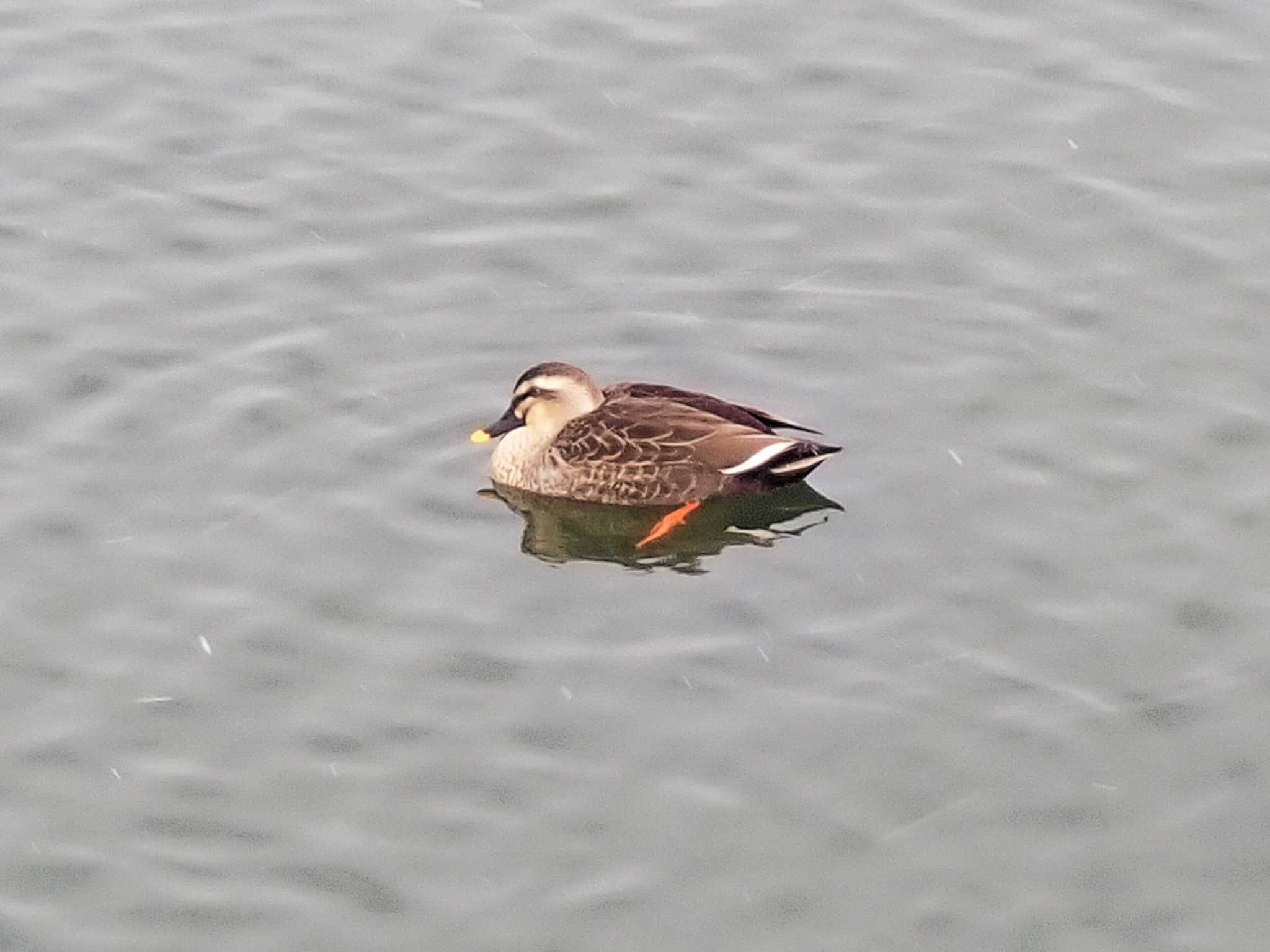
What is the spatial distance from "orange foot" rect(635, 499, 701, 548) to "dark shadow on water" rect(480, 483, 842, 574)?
3cm

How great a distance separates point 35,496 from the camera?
13.2 m

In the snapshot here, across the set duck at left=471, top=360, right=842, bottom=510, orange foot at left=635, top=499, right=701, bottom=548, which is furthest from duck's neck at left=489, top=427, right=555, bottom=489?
A: orange foot at left=635, top=499, right=701, bottom=548

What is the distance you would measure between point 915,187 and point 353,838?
701cm

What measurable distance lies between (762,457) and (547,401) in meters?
1.24

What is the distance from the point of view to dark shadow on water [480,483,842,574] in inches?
519

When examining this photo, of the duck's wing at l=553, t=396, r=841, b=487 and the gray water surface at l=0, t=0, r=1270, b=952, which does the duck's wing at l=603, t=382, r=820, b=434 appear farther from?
the gray water surface at l=0, t=0, r=1270, b=952

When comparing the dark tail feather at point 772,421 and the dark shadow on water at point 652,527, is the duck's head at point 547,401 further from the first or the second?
the dark tail feather at point 772,421

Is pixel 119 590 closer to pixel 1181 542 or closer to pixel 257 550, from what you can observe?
pixel 257 550

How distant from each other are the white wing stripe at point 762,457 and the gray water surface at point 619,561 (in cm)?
38

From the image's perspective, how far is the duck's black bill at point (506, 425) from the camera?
45.0ft

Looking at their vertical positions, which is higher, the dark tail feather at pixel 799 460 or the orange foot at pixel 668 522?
the dark tail feather at pixel 799 460

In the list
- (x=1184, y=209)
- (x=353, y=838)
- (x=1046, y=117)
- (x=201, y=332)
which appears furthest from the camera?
(x=1046, y=117)

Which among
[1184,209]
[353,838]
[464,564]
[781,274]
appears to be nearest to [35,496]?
[464,564]

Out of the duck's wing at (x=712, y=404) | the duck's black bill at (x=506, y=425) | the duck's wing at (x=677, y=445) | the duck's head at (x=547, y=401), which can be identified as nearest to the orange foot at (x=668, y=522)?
the duck's wing at (x=677, y=445)
